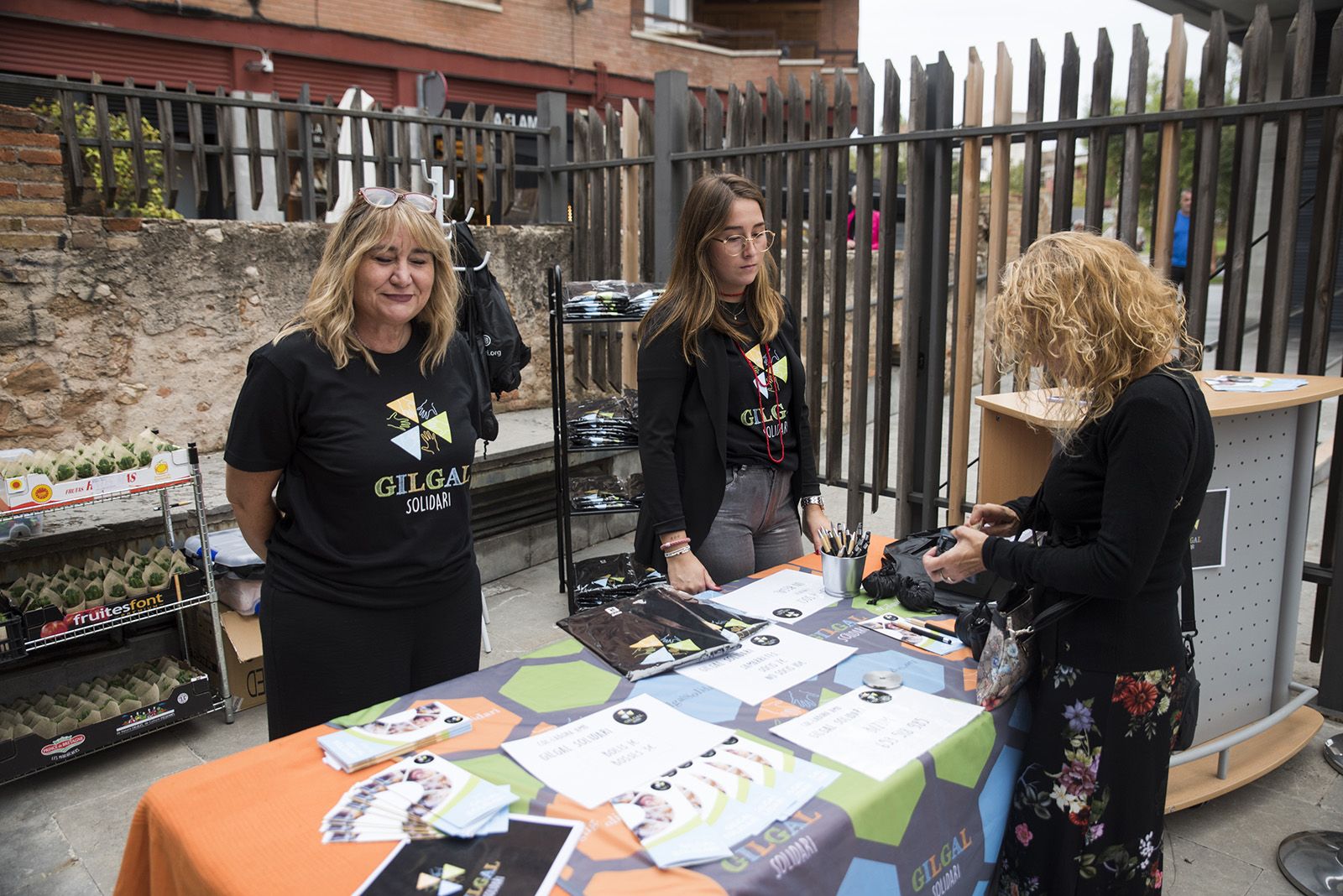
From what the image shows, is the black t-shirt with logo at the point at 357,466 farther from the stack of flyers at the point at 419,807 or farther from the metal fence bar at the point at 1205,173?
the metal fence bar at the point at 1205,173

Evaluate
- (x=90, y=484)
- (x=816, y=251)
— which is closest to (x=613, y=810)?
(x=90, y=484)

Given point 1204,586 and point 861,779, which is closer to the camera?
point 861,779

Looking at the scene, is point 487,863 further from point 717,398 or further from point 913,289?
point 913,289

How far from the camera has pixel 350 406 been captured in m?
2.07

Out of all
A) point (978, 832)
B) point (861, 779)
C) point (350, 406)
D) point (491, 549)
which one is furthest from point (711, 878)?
point (491, 549)

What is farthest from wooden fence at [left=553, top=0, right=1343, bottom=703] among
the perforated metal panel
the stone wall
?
the stone wall

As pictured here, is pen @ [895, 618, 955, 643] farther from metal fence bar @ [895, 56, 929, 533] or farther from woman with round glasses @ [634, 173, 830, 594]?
metal fence bar @ [895, 56, 929, 533]

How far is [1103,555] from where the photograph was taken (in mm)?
1671

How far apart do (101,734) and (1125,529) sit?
3505 millimetres

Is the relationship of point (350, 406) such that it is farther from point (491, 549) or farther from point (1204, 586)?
point (491, 549)

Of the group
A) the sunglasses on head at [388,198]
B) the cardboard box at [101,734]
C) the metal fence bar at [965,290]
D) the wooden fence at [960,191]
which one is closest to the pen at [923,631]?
the wooden fence at [960,191]

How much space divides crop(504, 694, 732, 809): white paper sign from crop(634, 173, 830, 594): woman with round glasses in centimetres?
85

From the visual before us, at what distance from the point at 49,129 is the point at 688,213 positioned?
3.56 m

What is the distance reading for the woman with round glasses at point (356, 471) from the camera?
2053 mm
